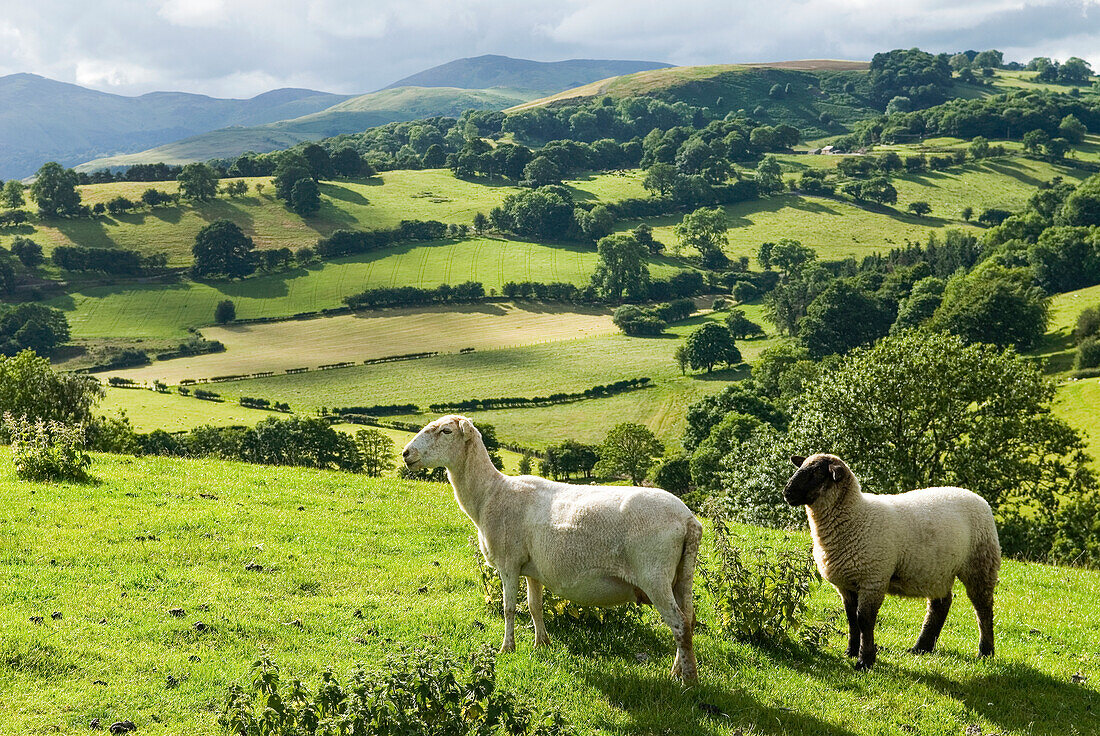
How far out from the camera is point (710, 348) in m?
129

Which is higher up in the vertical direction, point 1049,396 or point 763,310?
point 1049,396

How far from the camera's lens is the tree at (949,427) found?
127ft

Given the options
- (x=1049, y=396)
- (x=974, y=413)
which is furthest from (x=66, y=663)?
(x=1049, y=396)

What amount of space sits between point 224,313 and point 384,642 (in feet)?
505

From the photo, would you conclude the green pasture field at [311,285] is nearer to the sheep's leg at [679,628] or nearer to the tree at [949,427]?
the tree at [949,427]

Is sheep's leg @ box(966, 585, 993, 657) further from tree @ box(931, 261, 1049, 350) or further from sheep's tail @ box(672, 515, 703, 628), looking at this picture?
tree @ box(931, 261, 1049, 350)

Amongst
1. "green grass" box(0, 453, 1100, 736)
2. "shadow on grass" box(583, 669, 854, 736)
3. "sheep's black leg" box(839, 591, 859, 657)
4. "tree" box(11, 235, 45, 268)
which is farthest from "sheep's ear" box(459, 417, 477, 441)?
"tree" box(11, 235, 45, 268)

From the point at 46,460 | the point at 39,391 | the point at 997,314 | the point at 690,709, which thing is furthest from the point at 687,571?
the point at 997,314

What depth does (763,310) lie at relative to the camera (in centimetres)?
15788

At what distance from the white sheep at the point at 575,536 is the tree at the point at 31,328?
14444 cm

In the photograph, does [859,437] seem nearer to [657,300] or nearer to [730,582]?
[730,582]

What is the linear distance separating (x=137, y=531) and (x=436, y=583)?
7.24 meters

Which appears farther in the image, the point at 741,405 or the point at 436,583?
the point at 741,405

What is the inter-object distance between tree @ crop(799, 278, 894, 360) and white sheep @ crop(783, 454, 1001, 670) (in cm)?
12212
